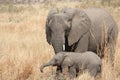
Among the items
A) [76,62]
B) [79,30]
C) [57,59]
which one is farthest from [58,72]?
[79,30]

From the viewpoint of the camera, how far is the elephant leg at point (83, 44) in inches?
300

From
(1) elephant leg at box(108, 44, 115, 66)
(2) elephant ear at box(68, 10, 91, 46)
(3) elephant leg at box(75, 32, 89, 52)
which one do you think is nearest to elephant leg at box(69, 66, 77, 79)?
(2) elephant ear at box(68, 10, 91, 46)

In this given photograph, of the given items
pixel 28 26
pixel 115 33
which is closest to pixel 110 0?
pixel 28 26

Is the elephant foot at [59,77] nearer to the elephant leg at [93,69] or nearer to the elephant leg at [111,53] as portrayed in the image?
the elephant leg at [93,69]

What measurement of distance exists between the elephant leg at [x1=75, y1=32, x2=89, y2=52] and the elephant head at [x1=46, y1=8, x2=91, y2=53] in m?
0.07

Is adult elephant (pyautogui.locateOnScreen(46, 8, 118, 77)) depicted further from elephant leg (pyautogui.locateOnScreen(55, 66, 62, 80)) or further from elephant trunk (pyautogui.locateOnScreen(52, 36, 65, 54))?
elephant leg (pyautogui.locateOnScreen(55, 66, 62, 80))

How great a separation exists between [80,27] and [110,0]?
58.0ft

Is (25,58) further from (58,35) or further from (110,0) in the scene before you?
(110,0)

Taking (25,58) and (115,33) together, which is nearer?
(25,58)

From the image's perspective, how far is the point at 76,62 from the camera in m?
7.06

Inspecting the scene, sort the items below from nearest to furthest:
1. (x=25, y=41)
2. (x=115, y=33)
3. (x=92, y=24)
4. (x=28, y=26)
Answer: (x=92, y=24), (x=115, y=33), (x=25, y=41), (x=28, y=26)

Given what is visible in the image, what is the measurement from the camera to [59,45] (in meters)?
7.00

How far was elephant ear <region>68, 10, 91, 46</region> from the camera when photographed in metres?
7.45

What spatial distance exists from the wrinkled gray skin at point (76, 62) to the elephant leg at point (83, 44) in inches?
17.1
